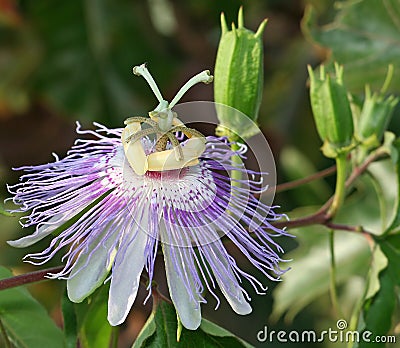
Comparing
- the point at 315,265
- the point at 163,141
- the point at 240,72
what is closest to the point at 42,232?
the point at 163,141

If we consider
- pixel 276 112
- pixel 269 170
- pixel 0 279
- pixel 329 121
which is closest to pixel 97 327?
pixel 0 279

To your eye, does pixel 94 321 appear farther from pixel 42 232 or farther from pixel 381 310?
pixel 381 310

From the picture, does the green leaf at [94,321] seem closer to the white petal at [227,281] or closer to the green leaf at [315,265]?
the white petal at [227,281]

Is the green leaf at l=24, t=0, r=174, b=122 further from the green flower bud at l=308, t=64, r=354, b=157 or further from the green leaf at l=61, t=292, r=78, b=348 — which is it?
the green leaf at l=61, t=292, r=78, b=348

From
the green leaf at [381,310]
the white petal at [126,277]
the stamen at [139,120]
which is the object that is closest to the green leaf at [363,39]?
the green leaf at [381,310]

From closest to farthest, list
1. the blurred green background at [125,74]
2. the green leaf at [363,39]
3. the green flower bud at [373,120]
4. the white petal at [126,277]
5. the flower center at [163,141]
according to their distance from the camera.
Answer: the white petal at [126,277] < the flower center at [163,141] < the green flower bud at [373,120] < the green leaf at [363,39] < the blurred green background at [125,74]

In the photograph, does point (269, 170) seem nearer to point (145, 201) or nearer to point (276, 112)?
point (145, 201)

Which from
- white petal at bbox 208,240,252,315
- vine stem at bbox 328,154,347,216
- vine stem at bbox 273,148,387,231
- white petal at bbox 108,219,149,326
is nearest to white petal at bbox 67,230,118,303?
white petal at bbox 108,219,149,326
